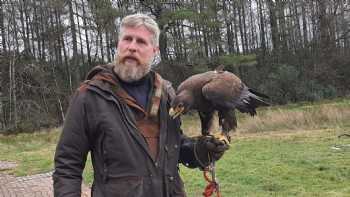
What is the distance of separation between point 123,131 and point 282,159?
24.7ft

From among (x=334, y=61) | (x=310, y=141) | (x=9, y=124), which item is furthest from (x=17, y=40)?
(x=310, y=141)

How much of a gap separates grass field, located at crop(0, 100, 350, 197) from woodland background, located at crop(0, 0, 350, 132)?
12.0 metres

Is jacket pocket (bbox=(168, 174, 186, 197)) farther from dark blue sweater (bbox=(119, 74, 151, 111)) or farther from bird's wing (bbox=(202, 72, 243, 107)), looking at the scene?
bird's wing (bbox=(202, 72, 243, 107))

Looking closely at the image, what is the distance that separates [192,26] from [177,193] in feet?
92.7

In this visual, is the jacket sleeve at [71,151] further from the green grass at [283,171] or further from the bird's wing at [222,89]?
the green grass at [283,171]

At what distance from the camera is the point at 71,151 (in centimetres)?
240

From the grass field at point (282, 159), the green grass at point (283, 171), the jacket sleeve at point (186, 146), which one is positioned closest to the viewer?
the jacket sleeve at point (186, 146)

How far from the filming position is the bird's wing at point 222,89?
345cm

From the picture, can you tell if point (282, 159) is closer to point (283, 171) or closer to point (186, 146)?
point (283, 171)

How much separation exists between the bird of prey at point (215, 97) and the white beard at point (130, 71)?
684 millimetres

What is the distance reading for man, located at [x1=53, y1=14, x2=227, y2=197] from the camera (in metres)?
2.38

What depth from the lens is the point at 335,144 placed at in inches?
424

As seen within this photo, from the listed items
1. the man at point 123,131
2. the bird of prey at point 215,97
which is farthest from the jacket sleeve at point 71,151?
the bird of prey at point 215,97

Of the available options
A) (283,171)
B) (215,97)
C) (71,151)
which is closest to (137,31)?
(71,151)
